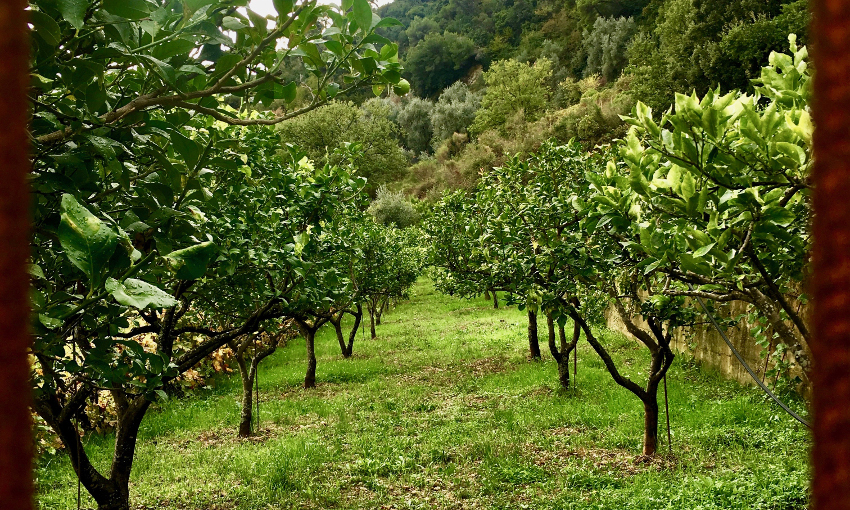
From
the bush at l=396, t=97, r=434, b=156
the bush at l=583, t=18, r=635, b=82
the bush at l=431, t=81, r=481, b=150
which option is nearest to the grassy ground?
the bush at l=583, t=18, r=635, b=82

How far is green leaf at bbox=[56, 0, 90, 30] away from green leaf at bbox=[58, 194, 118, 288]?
0.52 m

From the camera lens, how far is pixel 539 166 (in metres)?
8.67

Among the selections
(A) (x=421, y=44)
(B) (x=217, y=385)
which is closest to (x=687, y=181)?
(B) (x=217, y=385)

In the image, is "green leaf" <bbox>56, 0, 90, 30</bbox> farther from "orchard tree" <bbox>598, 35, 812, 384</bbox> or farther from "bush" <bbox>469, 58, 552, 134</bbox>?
"bush" <bbox>469, 58, 552, 134</bbox>

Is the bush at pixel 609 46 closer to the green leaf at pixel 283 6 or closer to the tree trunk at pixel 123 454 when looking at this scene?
the tree trunk at pixel 123 454

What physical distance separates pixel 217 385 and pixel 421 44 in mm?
55827

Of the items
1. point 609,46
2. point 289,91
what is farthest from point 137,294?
point 609,46

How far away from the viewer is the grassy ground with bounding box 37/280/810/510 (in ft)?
19.7

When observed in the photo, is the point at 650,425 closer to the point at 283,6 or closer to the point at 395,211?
the point at 283,6

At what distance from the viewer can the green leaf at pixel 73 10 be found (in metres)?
0.96

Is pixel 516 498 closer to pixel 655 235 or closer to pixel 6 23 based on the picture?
pixel 655 235

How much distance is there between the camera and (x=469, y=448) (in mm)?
7902

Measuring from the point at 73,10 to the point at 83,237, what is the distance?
1.89 feet

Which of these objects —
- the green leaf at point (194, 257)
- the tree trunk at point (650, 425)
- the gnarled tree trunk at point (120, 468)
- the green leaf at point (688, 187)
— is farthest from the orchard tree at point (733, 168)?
the tree trunk at point (650, 425)
